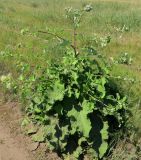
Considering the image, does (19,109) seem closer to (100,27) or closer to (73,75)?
(73,75)

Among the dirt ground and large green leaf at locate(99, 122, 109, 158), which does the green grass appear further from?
large green leaf at locate(99, 122, 109, 158)

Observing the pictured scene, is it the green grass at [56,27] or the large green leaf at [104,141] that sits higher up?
the green grass at [56,27]

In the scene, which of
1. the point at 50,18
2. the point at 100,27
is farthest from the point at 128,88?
the point at 50,18

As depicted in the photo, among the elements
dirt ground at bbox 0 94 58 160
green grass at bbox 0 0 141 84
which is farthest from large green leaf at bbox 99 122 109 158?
green grass at bbox 0 0 141 84

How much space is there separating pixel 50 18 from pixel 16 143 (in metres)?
12.9

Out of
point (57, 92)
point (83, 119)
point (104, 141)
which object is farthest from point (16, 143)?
point (104, 141)

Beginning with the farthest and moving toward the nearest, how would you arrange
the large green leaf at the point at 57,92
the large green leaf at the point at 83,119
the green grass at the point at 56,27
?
the green grass at the point at 56,27
the large green leaf at the point at 57,92
the large green leaf at the point at 83,119

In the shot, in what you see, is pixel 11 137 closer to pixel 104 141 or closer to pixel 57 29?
pixel 104 141

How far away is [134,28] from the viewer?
17734 mm

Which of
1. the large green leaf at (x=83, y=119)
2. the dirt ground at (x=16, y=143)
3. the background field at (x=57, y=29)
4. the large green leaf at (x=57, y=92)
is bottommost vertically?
the dirt ground at (x=16, y=143)

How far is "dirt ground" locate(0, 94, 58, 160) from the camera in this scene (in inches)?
247

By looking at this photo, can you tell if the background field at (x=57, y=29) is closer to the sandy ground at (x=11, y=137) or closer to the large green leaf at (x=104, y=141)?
the sandy ground at (x=11, y=137)

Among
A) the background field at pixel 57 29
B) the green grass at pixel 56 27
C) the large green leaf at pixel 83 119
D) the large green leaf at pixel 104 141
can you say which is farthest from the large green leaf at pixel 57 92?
the green grass at pixel 56 27

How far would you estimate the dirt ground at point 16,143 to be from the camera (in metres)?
6.27
